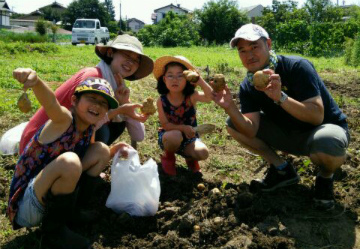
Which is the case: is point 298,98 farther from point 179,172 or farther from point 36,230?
point 36,230

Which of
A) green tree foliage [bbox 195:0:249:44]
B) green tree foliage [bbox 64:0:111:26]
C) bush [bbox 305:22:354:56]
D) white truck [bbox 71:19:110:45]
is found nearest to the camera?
bush [bbox 305:22:354:56]

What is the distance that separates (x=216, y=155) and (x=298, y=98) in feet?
4.80

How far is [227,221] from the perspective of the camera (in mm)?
2500

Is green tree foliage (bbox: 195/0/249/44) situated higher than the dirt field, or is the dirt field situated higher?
green tree foliage (bbox: 195/0/249/44)

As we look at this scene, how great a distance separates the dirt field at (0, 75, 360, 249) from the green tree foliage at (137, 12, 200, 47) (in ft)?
81.2

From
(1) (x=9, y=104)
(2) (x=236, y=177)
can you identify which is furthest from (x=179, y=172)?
(1) (x=9, y=104)

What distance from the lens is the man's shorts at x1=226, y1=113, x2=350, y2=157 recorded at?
106 inches

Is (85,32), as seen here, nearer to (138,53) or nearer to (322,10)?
(322,10)

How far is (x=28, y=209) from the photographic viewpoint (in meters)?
2.23

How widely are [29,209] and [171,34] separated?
87.2ft

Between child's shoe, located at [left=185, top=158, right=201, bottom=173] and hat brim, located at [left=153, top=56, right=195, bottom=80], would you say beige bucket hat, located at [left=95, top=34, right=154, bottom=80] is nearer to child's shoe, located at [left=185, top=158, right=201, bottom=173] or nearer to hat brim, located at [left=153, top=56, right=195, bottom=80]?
hat brim, located at [left=153, top=56, right=195, bottom=80]

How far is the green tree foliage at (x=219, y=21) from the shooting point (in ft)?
102

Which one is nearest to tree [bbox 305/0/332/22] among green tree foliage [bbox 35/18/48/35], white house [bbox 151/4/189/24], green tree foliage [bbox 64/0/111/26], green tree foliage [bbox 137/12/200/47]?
green tree foliage [bbox 137/12/200/47]

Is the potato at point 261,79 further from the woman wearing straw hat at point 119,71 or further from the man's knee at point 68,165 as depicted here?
the man's knee at point 68,165
